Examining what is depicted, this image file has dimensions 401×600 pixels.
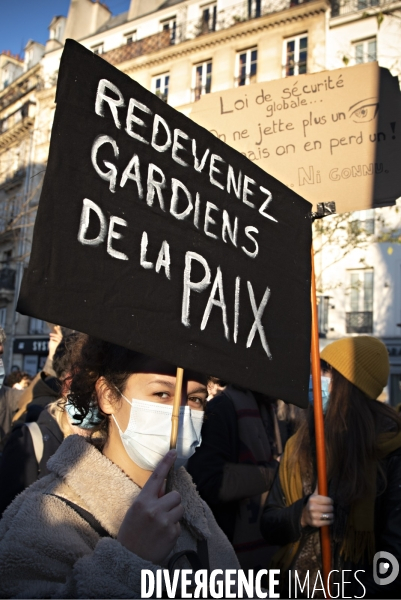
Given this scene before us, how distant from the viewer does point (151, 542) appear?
4.17 feet

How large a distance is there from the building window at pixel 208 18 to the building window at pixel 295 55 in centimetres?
356

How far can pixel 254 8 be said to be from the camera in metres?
20.7

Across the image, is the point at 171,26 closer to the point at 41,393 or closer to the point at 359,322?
the point at 359,322

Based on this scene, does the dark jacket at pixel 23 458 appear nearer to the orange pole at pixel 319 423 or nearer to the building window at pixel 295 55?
the orange pole at pixel 319 423

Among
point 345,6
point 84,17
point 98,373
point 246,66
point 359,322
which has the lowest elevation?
point 98,373

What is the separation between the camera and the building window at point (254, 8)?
20438 mm

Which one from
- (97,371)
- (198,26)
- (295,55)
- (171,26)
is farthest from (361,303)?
(97,371)

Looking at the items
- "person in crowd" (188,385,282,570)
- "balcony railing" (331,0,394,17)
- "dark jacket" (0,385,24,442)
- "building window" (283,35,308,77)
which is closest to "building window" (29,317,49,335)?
"building window" (283,35,308,77)

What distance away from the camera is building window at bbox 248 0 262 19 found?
20.4 m

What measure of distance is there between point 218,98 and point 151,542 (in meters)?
2.06

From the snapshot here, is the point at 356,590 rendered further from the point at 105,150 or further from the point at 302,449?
the point at 105,150

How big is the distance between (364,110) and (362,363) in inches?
43.6

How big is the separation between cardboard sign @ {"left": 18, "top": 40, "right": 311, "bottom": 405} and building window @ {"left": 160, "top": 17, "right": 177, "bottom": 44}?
75.6 ft

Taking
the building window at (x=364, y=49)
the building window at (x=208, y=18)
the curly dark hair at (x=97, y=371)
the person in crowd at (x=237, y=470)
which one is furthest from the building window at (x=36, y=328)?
the curly dark hair at (x=97, y=371)
